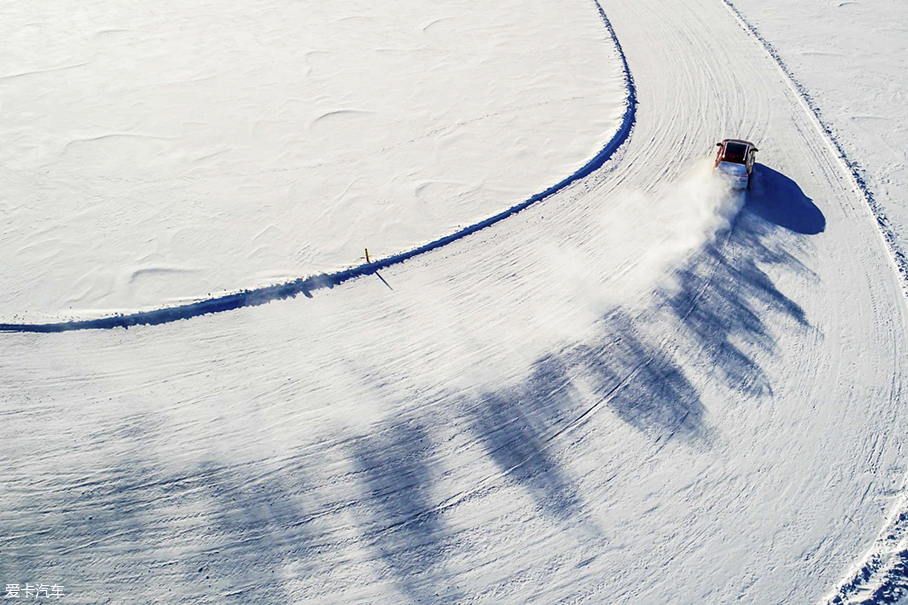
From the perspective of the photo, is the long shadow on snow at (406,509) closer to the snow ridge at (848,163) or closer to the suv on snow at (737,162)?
the suv on snow at (737,162)

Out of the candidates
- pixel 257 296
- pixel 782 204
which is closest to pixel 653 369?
pixel 782 204

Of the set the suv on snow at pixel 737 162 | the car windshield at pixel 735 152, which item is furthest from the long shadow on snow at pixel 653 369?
the car windshield at pixel 735 152

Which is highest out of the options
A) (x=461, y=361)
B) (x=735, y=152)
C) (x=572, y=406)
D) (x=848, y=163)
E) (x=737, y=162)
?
(x=735, y=152)

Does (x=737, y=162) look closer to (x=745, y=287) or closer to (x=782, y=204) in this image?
(x=782, y=204)

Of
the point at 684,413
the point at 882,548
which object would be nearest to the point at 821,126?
the point at 684,413

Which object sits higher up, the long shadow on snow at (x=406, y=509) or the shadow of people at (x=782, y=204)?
the shadow of people at (x=782, y=204)

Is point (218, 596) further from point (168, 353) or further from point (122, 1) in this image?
point (122, 1)
